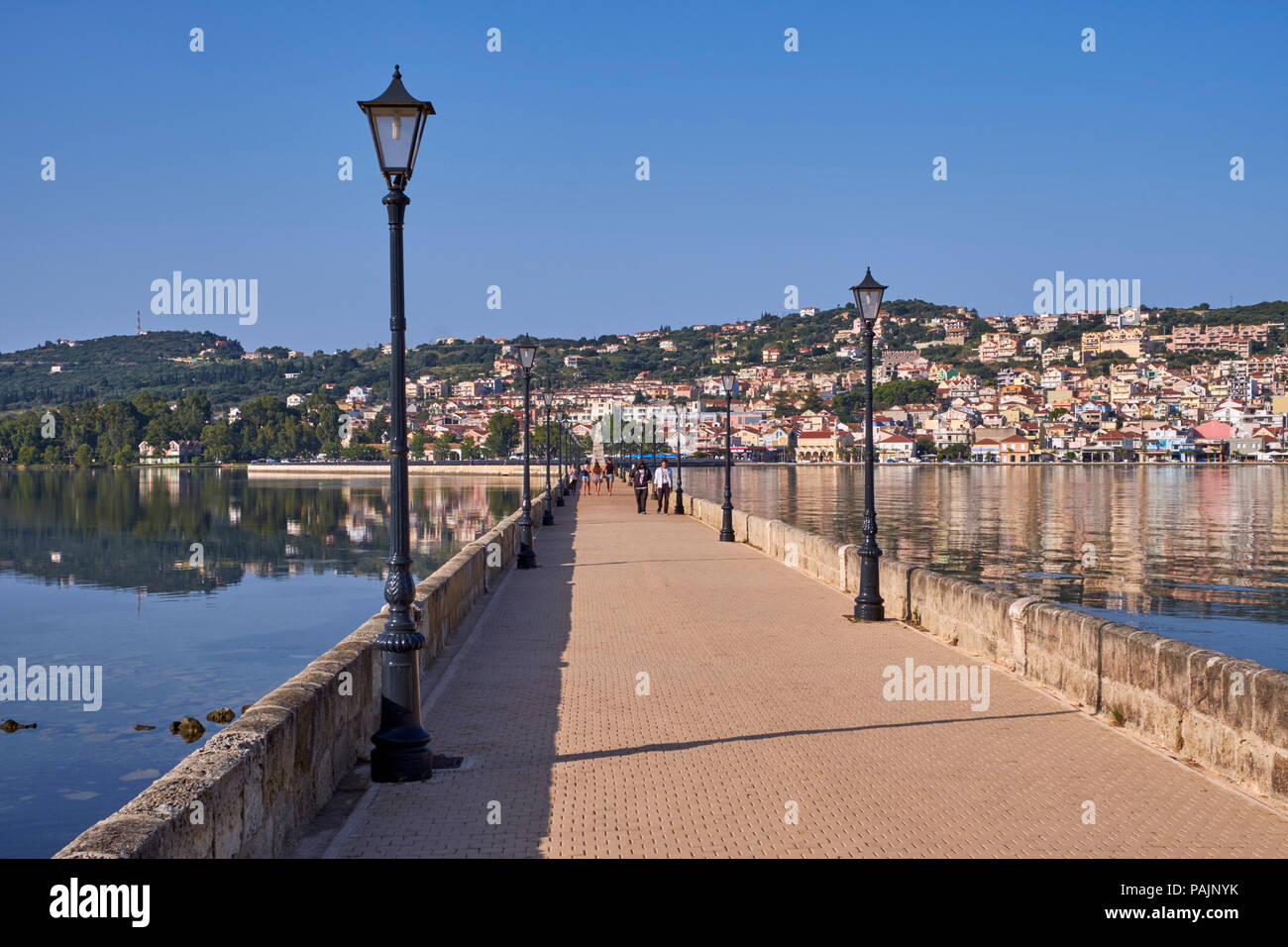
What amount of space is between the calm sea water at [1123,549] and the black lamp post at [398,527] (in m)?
12.3

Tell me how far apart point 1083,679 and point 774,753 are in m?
2.82

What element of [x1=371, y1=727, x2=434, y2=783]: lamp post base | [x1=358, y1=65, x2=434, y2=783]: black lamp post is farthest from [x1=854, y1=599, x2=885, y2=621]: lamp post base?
[x1=371, y1=727, x2=434, y2=783]: lamp post base

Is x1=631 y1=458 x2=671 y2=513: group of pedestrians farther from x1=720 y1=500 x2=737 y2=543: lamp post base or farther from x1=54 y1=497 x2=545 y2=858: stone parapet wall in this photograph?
x1=54 y1=497 x2=545 y2=858: stone parapet wall

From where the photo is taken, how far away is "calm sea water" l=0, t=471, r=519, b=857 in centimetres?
1281

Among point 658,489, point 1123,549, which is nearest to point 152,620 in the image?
point 658,489

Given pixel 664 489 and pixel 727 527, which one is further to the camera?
pixel 664 489

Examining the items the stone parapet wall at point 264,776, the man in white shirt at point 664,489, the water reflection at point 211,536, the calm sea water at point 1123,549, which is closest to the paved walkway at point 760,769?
the stone parapet wall at point 264,776

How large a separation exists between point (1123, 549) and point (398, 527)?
124 feet

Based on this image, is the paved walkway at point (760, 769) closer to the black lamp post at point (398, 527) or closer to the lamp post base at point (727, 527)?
the black lamp post at point (398, 527)

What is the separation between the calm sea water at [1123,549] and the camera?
2389cm

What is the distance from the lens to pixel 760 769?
7.12 m

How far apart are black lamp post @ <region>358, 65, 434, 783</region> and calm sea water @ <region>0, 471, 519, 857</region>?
5.22m

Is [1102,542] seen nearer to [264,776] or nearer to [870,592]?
[870,592]

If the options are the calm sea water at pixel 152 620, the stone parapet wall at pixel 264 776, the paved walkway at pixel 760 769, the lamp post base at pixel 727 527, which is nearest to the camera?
the stone parapet wall at pixel 264 776
